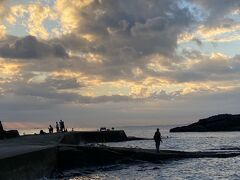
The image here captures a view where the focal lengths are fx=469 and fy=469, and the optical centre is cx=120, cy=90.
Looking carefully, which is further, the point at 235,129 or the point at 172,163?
the point at 235,129

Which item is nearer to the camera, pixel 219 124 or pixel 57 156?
pixel 57 156

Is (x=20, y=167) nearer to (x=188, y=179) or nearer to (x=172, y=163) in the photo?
(x=188, y=179)

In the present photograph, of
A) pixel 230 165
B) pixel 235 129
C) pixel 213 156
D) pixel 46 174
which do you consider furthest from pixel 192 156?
pixel 235 129

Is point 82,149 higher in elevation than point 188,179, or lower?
higher

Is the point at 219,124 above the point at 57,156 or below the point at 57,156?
above

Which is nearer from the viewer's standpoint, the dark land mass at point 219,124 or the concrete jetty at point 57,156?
the concrete jetty at point 57,156

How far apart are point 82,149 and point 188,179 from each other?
335 inches

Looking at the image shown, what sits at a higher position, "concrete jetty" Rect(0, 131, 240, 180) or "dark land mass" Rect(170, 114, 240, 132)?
"dark land mass" Rect(170, 114, 240, 132)

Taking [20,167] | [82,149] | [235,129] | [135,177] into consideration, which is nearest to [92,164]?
[82,149]

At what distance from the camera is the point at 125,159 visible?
1544 inches

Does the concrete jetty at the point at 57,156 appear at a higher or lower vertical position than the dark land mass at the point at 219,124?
lower

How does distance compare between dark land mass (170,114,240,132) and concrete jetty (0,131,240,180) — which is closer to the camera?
concrete jetty (0,131,240,180)

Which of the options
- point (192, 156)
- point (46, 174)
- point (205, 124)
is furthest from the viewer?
point (205, 124)

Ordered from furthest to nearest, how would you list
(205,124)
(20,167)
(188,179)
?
(205,124), (188,179), (20,167)
